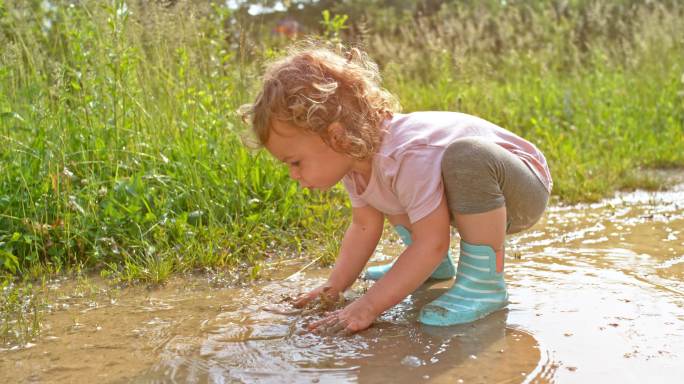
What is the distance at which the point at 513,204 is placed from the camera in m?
2.56

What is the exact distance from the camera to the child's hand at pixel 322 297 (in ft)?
8.61

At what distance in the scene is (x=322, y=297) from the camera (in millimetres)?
2623

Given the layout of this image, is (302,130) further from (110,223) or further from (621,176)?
(621,176)

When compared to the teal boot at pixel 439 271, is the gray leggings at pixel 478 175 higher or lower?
higher

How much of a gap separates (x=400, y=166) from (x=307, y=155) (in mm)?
281

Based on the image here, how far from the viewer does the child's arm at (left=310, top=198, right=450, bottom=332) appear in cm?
230

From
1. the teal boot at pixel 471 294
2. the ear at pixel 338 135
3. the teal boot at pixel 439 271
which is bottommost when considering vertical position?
the teal boot at pixel 439 271

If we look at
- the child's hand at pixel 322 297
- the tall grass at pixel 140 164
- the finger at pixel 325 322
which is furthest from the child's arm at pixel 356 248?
the tall grass at pixel 140 164

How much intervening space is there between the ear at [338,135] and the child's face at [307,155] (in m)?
0.03

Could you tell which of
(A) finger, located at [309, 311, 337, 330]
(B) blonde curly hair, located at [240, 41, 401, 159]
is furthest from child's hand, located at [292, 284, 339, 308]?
(B) blonde curly hair, located at [240, 41, 401, 159]

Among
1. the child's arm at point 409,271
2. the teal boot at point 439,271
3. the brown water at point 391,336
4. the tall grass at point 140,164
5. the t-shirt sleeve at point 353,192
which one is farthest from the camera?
the tall grass at point 140,164

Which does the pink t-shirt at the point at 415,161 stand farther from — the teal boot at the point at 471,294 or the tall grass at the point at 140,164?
the tall grass at the point at 140,164

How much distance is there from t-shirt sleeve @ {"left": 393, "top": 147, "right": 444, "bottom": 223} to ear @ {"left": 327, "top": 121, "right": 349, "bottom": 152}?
7.1 inches

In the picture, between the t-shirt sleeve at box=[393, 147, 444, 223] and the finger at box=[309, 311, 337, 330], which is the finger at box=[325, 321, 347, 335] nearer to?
the finger at box=[309, 311, 337, 330]
